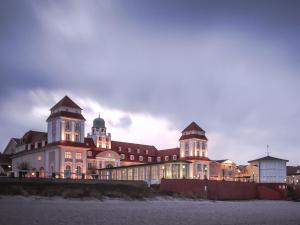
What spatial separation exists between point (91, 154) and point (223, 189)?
43.5 metres

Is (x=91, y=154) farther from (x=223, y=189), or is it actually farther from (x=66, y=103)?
(x=223, y=189)

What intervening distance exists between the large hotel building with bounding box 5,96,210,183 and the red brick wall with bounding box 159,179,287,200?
32.6 ft

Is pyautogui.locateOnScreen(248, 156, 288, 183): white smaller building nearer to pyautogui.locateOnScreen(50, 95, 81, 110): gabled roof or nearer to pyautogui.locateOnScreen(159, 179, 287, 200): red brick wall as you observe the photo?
pyautogui.locateOnScreen(159, 179, 287, 200): red brick wall

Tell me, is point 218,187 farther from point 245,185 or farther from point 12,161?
point 12,161

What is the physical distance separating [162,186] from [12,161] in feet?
181

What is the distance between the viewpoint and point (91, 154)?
377 feet

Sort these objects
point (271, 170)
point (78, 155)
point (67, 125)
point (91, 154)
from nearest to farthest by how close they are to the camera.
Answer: point (271, 170) < point (67, 125) < point (78, 155) < point (91, 154)

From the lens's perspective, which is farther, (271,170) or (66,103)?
(66,103)

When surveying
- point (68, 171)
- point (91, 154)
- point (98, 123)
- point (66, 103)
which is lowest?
point (68, 171)

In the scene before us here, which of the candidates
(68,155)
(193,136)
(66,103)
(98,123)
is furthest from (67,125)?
(193,136)

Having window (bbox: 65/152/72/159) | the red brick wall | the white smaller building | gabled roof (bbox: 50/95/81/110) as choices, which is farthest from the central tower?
the red brick wall

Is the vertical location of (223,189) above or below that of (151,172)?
below

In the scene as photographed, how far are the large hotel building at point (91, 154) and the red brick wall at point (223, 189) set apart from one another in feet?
32.6

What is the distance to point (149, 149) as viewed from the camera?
133 meters
